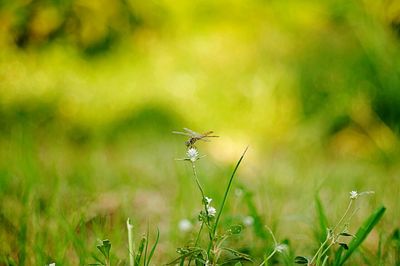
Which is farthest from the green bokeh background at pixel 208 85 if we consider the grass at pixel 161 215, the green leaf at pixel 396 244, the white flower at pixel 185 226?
the green leaf at pixel 396 244

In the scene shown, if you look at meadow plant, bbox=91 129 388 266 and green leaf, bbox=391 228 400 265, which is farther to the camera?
green leaf, bbox=391 228 400 265

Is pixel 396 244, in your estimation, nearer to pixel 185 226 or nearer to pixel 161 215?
pixel 185 226

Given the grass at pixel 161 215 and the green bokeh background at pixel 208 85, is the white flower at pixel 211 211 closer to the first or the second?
the grass at pixel 161 215

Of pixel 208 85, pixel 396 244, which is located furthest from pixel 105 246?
pixel 208 85

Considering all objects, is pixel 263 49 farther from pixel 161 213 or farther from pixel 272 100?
pixel 161 213

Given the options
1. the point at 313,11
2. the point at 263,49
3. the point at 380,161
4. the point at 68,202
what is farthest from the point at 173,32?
the point at 68,202

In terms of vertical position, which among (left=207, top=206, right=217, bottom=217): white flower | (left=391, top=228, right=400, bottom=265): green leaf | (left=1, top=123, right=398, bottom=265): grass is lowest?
(left=1, top=123, right=398, bottom=265): grass

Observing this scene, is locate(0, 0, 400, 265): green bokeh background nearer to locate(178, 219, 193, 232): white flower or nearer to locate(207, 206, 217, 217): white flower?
locate(178, 219, 193, 232): white flower

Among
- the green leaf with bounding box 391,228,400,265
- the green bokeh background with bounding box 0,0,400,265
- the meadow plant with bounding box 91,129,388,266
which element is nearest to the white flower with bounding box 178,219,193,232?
the meadow plant with bounding box 91,129,388,266
